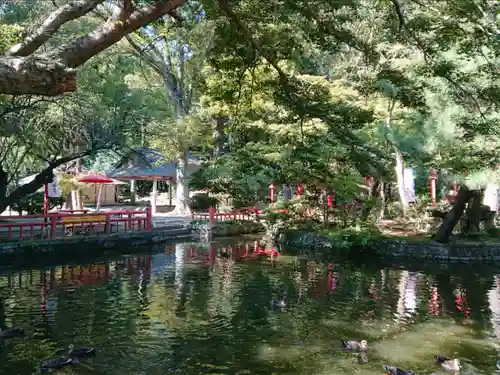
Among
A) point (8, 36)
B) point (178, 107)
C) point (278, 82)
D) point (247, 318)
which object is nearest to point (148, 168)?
point (178, 107)

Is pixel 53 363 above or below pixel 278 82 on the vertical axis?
below

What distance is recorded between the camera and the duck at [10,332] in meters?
7.12

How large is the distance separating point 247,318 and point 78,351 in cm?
308

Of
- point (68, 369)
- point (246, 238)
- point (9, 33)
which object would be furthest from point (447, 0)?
point (246, 238)

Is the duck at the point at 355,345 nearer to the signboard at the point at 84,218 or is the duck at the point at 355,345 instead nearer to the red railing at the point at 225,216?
the signboard at the point at 84,218

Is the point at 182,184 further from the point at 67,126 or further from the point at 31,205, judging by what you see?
the point at 67,126

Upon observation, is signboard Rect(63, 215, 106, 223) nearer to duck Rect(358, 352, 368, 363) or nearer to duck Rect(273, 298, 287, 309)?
duck Rect(273, 298, 287, 309)

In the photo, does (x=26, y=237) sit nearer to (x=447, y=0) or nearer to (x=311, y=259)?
(x=311, y=259)

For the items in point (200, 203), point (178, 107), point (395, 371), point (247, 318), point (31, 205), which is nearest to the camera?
point (395, 371)

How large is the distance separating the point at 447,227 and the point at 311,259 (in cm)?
438

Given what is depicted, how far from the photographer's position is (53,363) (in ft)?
20.0

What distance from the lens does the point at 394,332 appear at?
25.8 feet

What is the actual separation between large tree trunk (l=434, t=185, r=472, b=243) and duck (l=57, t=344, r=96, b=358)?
39.2 ft

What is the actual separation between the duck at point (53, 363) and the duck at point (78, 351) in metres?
0.17
